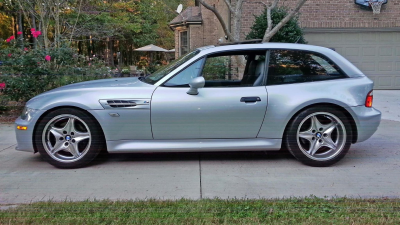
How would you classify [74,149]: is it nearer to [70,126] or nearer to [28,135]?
[70,126]

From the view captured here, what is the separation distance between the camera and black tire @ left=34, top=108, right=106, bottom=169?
16.7 feet

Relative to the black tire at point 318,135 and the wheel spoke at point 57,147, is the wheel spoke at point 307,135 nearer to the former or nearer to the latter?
the black tire at point 318,135

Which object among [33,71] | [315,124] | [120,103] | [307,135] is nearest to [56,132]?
[120,103]

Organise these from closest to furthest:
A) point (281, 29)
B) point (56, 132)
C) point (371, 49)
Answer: point (56, 132) → point (281, 29) → point (371, 49)

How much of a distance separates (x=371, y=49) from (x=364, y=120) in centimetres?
969

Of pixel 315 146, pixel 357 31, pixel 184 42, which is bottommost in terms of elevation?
pixel 315 146

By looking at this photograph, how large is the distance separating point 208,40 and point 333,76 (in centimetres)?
1332

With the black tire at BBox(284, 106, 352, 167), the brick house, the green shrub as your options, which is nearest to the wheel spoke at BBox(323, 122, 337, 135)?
the black tire at BBox(284, 106, 352, 167)

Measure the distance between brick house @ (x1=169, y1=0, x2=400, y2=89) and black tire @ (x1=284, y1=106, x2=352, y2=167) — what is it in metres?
8.36

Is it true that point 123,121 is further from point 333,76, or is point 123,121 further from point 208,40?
point 208,40

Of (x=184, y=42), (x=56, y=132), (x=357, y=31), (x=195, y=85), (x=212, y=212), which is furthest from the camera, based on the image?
(x=184, y=42)

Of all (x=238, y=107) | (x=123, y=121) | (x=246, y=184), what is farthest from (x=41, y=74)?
(x=246, y=184)

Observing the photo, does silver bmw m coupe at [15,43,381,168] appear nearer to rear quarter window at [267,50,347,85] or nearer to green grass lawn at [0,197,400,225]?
rear quarter window at [267,50,347,85]

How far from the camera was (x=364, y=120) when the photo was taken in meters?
5.24
